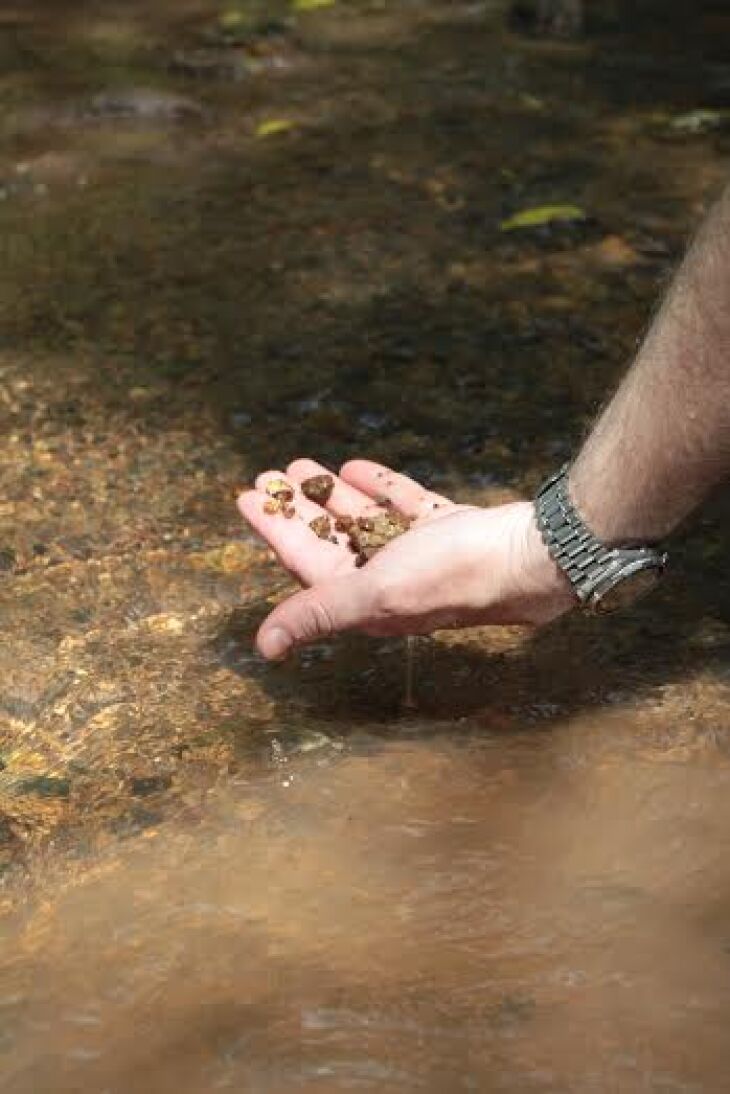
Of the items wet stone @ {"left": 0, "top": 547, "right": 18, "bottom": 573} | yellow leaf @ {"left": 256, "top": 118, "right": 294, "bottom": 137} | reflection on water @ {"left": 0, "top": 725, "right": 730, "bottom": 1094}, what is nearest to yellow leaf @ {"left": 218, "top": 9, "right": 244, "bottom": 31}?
yellow leaf @ {"left": 256, "top": 118, "right": 294, "bottom": 137}

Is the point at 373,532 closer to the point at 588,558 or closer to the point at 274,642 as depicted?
the point at 274,642

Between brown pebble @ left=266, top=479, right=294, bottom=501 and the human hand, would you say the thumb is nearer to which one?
the human hand

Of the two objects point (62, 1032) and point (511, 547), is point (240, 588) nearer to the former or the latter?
point (511, 547)

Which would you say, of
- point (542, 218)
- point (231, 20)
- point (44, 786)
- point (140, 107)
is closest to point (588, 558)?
point (44, 786)

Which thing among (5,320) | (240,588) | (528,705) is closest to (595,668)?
(528,705)

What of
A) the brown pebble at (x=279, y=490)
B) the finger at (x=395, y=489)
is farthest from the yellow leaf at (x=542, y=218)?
the brown pebble at (x=279, y=490)

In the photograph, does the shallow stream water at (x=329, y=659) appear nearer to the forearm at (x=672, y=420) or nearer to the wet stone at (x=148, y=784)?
the wet stone at (x=148, y=784)
